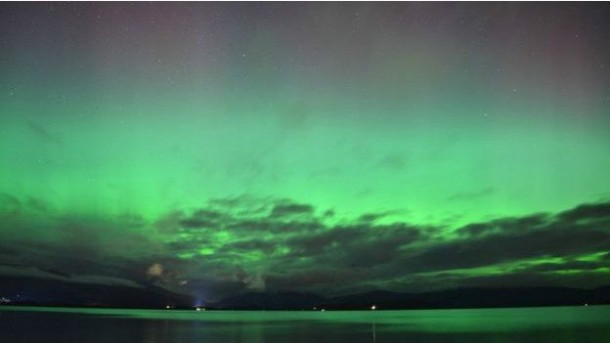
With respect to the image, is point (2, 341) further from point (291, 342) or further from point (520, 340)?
point (520, 340)

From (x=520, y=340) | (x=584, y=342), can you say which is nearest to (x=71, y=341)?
(x=520, y=340)

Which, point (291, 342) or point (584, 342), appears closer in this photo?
point (584, 342)

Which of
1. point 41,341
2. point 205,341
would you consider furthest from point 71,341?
point 205,341

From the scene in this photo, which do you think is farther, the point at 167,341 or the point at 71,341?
the point at 167,341

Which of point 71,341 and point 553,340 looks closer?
point 71,341

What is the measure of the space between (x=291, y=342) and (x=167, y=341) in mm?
7002

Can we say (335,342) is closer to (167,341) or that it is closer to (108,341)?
(167,341)

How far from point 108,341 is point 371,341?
14.3 metres

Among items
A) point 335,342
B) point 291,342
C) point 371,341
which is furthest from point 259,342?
point 371,341

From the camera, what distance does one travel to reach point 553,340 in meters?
31.4

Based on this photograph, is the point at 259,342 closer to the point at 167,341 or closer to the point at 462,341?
the point at 167,341

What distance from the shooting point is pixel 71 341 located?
Result: 91.5ft

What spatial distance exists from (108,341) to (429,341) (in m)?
17.8

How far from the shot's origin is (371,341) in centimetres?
3081
